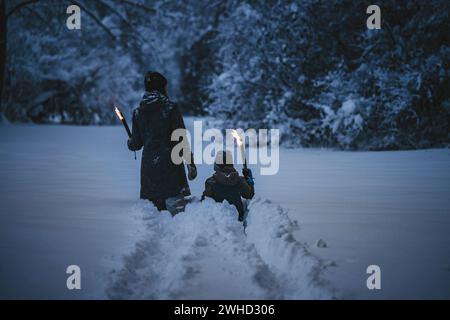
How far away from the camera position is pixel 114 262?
211 inches

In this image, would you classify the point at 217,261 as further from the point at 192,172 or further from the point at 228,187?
the point at 192,172

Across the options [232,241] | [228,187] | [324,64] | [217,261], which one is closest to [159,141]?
[228,187]

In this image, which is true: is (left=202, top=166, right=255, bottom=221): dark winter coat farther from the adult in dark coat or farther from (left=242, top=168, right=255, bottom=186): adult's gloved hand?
the adult in dark coat

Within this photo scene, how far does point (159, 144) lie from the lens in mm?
7918

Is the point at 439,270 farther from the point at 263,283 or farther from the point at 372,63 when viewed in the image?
the point at 372,63

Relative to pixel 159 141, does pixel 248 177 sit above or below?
below

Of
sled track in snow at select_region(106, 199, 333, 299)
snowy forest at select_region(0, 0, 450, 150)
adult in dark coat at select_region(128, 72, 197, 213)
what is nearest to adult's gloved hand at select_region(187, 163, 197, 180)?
adult in dark coat at select_region(128, 72, 197, 213)

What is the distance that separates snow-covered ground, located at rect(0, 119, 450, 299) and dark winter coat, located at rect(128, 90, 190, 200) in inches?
13.0

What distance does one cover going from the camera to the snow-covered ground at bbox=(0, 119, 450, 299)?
480 centimetres

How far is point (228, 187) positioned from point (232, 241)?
1.36 m

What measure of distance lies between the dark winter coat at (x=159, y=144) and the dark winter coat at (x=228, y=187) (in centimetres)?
53

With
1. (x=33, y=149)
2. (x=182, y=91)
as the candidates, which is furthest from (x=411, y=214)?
(x=182, y=91)
